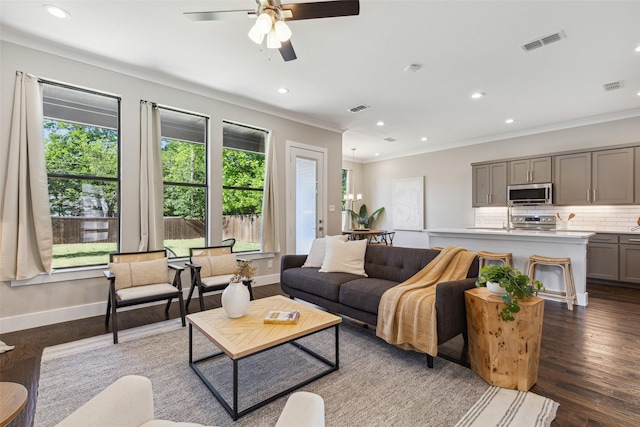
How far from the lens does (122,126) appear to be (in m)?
3.68

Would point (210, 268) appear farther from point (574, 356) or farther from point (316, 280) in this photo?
point (574, 356)

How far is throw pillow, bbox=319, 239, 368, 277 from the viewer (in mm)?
3533

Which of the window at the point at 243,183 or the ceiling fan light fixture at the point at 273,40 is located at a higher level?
the ceiling fan light fixture at the point at 273,40

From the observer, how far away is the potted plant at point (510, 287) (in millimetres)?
1993

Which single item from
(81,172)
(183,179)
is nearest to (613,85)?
(183,179)

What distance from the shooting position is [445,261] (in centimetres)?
291

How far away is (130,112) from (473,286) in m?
4.30

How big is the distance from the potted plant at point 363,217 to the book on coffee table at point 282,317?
677 cm

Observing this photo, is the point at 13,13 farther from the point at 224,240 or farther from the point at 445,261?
the point at 445,261

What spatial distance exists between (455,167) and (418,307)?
236 inches

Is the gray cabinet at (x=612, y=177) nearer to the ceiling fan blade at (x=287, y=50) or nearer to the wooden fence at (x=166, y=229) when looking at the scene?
the ceiling fan blade at (x=287, y=50)

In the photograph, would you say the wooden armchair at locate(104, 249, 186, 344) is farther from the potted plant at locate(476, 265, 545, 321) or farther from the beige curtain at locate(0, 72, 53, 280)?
the potted plant at locate(476, 265, 545, 321)

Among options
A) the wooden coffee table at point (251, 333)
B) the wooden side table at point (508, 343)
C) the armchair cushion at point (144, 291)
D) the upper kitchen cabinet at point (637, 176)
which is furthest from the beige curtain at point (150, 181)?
the upper kitchen cabinet at point (637, 176)

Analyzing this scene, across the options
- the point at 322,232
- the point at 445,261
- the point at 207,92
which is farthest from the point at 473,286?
the point at 207,92
